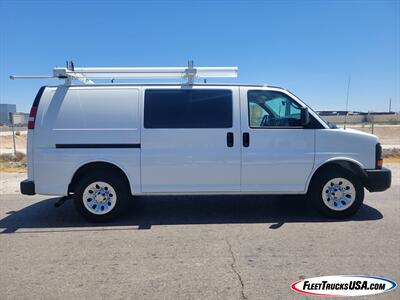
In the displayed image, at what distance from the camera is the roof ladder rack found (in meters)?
5.58

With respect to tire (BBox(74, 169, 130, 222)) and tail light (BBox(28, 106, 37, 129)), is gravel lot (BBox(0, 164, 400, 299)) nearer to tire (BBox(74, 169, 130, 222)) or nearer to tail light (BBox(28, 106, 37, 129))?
tire (BBox(74, 169, 130, 222))

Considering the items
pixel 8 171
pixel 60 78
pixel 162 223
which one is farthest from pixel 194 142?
pixel 8 171

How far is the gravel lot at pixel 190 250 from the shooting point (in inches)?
134

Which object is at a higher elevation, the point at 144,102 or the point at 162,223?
the point at 144,102

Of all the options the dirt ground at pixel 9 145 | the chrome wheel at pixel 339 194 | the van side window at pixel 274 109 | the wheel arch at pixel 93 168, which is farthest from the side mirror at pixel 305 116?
the dirt ground at pixel 9 145

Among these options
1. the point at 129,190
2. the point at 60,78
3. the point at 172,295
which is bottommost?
the point at 172,295

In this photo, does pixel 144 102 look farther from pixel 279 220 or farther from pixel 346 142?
pixel 346 142

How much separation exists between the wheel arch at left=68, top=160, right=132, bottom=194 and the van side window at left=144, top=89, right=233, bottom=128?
852mm

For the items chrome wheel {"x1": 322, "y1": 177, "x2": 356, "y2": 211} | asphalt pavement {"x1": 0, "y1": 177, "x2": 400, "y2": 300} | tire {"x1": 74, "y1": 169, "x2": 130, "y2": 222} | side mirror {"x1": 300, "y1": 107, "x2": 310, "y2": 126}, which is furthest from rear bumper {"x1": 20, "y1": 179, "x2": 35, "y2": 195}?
chrome wheel {"x1": 322, "y1": 177, "x2": 356, "y2": 211}

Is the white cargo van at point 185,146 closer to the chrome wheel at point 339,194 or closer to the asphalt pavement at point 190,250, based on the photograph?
the chrome wheel at point 339,194

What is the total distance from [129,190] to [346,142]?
363 centimetres

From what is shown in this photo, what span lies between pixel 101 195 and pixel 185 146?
159cm

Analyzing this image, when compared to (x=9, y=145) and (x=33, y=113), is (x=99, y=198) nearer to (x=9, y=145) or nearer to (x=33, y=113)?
(x=33, y=113)

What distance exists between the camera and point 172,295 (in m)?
3.24
